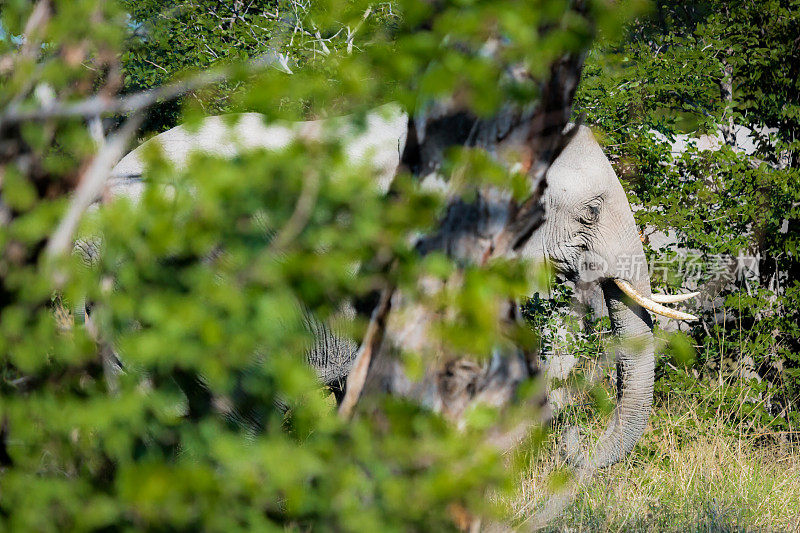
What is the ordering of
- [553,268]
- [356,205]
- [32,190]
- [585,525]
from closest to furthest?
1. [356,205]
2. [32,190]
3. [585,525]
4. [553,268]

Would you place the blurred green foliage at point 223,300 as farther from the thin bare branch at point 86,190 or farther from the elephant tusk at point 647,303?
the elephant tusk at point 647,303

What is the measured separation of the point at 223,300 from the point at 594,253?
4.35 metres

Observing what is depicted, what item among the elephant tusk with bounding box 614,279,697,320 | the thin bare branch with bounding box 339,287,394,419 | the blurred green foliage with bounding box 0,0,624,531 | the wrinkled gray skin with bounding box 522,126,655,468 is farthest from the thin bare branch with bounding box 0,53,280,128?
the elephant tusk with bounding box 614,279,697,320

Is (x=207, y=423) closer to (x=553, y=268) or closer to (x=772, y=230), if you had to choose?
(x=553, y=268)

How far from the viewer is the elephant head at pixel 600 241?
17.1ft

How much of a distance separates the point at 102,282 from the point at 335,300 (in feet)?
1.49

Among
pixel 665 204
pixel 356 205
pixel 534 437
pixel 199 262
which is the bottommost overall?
pixel 665 204

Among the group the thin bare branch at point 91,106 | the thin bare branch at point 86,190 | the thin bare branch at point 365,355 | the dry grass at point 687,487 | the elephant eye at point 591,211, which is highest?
the thin bare branch at point 91,106

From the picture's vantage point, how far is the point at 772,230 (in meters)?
5.74

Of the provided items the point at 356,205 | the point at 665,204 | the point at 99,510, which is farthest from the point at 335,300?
the point at 665,204

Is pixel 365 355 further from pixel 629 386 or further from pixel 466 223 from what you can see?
pixel 629 386

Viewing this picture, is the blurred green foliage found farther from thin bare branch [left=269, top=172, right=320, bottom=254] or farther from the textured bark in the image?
the textured bark

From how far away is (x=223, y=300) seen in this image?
4.27 ft

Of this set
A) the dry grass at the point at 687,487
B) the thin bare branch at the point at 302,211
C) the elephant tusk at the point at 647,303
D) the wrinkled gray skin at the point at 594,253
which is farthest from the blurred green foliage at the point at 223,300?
the elephant tusk at the point at 647,303
